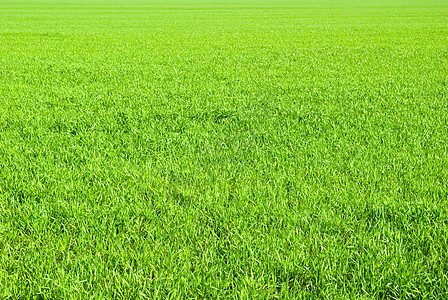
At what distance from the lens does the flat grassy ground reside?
7.94 feet

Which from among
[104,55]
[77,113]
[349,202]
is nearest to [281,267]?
[349,202]

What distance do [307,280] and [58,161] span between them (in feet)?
9.48

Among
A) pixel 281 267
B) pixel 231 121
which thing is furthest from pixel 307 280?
pixel 231 121

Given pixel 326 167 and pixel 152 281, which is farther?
pixel 326 167

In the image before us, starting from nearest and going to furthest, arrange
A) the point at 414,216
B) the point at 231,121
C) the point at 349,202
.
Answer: the point at 414,216, the point at 349,202, the point at 231,121

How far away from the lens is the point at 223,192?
351 centimetres

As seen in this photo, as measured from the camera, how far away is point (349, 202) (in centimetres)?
329

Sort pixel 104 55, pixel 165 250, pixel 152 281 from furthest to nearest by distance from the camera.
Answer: pixel 104 55 → pixel 165 250 → pixel 152 281

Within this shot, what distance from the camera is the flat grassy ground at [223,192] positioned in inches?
95.3

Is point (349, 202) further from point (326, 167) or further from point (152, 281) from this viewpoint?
point (152, 281)

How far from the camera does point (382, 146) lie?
14.9 ft

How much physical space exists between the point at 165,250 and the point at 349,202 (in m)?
1.55

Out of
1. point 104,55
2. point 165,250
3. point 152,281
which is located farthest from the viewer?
point 104,55

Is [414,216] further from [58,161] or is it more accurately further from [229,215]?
[58,161]
